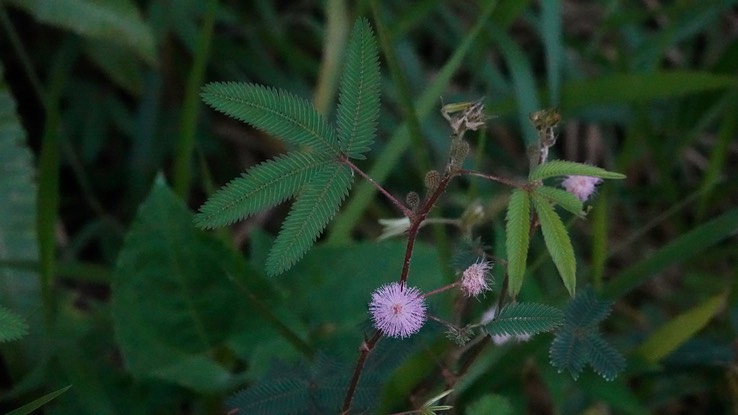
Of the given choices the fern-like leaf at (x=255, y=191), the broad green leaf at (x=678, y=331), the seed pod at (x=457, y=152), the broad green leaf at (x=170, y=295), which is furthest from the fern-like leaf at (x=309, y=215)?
the broad green leaf at (x=678, y=331)

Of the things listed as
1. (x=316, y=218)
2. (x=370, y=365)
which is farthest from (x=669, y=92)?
(x=316, y=218)

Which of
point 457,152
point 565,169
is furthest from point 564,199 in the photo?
point 457,152

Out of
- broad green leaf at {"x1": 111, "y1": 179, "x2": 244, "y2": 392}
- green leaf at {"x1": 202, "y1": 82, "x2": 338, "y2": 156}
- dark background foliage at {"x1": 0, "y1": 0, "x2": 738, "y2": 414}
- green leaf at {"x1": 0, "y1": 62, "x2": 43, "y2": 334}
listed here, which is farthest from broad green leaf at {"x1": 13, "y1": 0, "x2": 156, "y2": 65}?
green leaf at {"x1": 202, "y1": 82, "x2": 338, "y2": 156}

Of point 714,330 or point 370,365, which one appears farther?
point 714,330

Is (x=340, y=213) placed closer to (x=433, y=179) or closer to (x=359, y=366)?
(x=359, y=366)

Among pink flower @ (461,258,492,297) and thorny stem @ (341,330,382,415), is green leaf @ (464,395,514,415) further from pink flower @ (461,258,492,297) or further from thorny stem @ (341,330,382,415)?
pink flower @ (461,258,492,297)

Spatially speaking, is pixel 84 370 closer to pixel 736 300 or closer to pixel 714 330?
pixel 736 300
